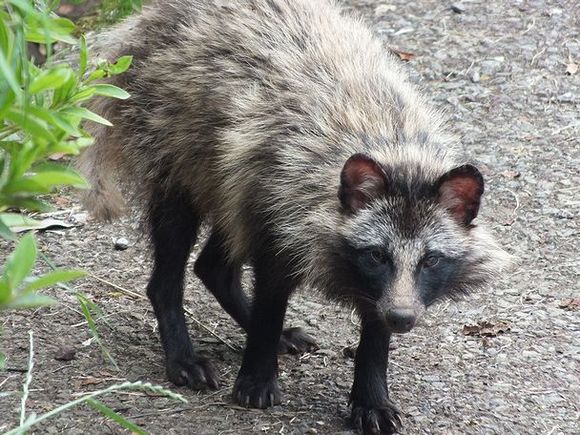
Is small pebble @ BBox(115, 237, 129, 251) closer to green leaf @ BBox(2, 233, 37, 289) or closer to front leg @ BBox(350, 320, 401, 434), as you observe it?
front leg @ BBox(350, 320, 401, 434)

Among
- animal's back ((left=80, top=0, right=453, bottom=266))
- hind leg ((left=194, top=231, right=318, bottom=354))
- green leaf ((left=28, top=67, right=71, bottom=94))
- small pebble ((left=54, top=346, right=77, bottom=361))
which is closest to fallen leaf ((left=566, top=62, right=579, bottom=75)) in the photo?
animal's back ((left=80, top=0, right=453, bottom=266))

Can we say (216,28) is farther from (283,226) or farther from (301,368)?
(301,368)

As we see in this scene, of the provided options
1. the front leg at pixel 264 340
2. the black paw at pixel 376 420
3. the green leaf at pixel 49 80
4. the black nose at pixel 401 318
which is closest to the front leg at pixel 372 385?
the black paw at pixel 376 420

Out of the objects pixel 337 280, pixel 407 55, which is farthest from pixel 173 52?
pixel 407 55

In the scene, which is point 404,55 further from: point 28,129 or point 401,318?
point 28,129

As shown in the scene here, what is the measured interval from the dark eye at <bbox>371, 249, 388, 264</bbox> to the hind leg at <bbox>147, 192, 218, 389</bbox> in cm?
146

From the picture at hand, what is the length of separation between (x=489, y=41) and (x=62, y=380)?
223 inches

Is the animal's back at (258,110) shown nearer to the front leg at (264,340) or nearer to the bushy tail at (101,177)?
the bushy tail at (101,177)

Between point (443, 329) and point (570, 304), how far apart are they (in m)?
0.85

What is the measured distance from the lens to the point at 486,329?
6277 mm

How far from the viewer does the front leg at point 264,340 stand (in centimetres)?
534

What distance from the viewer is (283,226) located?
5.17m

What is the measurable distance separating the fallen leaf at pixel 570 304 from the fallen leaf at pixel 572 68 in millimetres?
3196

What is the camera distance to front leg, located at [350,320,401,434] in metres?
5.27
